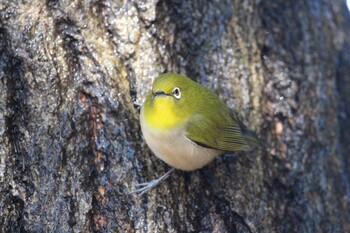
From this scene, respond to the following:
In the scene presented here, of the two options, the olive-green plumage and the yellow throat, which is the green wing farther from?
the yellow throat

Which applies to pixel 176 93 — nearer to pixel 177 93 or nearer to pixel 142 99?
pixel 177 93

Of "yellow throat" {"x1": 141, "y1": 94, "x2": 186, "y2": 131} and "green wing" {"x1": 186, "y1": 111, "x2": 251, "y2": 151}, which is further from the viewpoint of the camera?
"green wing" {"x1": 186, "y1": 111, "x2": 251, "y2": 151}

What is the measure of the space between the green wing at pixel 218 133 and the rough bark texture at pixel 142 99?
0.09 metres

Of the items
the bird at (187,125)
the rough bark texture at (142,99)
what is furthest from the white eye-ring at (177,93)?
the rough bark texture at (142,99)

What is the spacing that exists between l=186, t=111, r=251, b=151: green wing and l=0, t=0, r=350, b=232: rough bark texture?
87 mm

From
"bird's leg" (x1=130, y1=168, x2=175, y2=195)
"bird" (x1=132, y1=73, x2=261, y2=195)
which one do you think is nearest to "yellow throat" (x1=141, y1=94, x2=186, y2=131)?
"bird" (x1=132, y1=73, x2=261, y2=195)

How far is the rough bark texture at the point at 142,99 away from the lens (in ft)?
11.9

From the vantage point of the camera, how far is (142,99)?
4160 millimetres

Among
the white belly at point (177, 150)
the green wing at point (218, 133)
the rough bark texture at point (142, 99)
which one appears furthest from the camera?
the green wing at point (218, 133)

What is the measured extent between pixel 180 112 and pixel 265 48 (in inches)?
30.3

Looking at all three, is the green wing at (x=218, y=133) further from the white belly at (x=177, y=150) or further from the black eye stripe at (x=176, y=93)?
the black eye stripe at (x=176, y=93)

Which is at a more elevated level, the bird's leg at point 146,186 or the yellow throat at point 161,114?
the yellow throat at point 161,114

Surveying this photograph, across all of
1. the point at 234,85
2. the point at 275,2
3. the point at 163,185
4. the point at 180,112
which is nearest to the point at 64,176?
the point at 163,185

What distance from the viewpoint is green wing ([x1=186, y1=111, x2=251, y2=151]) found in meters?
4.27
